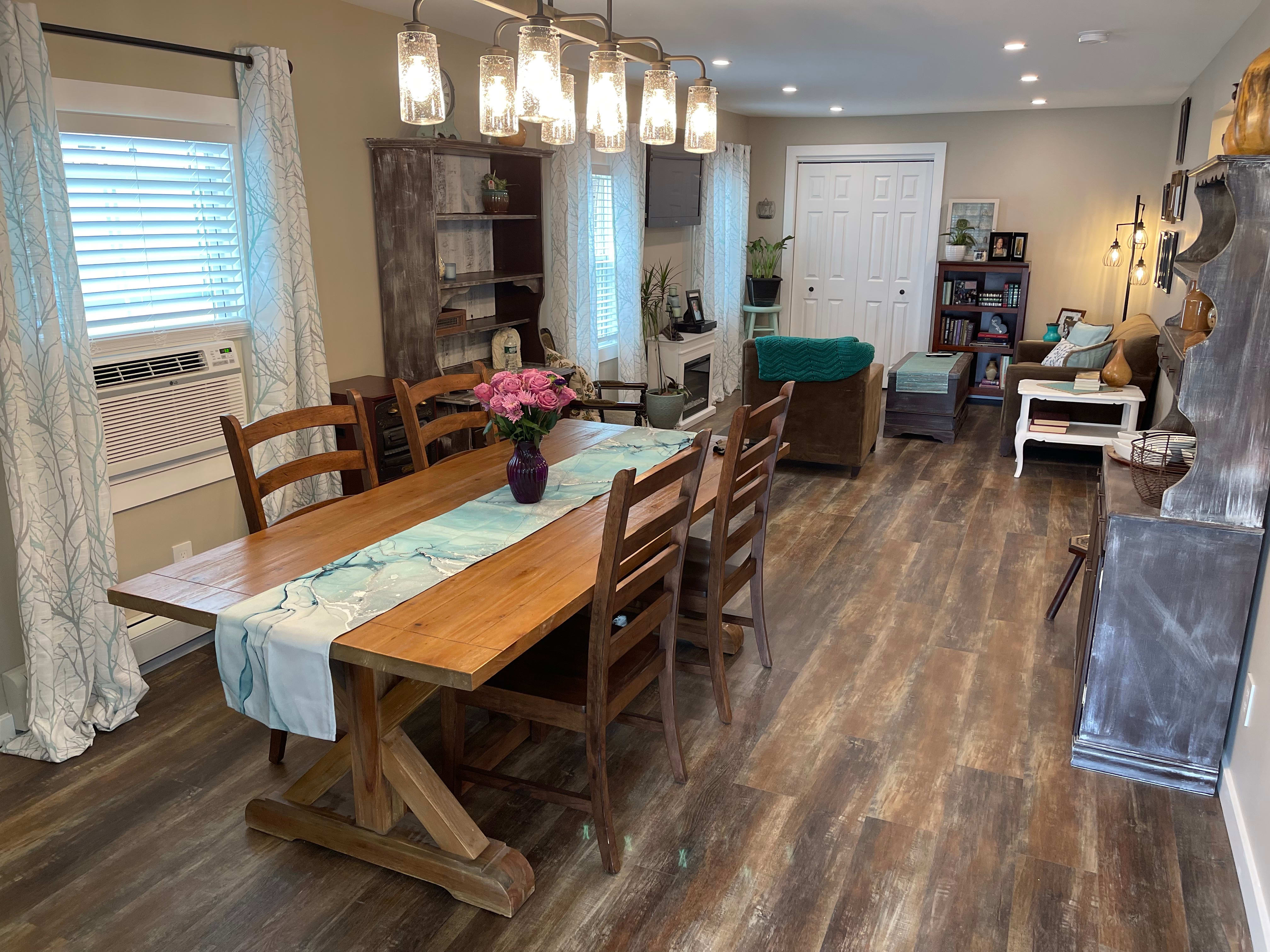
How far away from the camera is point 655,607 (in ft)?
7.80

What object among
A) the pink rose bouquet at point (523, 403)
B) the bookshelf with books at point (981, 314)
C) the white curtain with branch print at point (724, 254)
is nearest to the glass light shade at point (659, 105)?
the pink rose bouquet at point (523, 403)

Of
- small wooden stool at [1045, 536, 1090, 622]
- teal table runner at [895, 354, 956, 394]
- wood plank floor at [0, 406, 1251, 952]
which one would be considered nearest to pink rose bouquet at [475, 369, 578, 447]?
wood plank floor at [0, 406, 1251, 952]

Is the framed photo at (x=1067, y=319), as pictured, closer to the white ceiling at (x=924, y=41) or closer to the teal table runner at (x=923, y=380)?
the teal table runner at (x=923, y=380)

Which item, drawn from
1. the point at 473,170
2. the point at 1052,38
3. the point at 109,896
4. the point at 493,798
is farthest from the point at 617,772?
the point at 1052,38

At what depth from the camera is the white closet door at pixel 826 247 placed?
8.84m

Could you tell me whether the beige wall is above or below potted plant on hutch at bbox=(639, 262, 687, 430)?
above

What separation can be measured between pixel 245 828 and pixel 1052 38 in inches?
195

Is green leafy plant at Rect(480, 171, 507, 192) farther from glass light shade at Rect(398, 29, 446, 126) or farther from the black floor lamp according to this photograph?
the black floor lamp

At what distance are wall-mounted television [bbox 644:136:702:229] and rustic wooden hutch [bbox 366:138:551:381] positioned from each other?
140 cm

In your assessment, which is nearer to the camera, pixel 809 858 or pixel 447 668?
pixel 447 668

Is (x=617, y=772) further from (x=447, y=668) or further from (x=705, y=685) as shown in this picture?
(x=447, y=668)

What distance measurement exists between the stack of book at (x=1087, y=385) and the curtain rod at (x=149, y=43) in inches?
184

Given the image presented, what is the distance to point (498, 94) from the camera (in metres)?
2.02

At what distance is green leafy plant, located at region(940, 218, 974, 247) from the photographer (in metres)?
8.09
